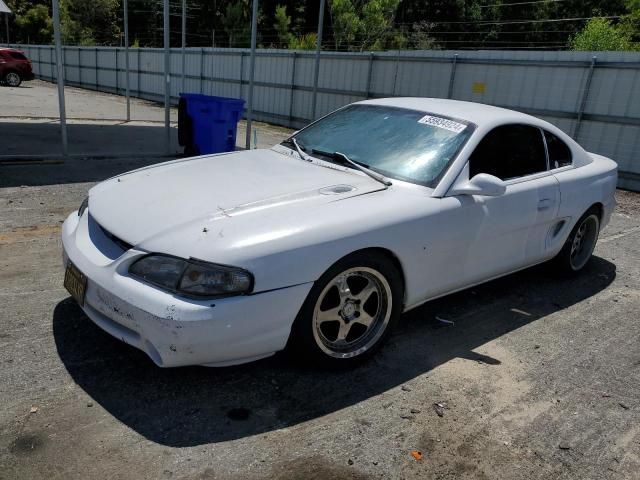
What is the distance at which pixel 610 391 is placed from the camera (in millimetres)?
3264

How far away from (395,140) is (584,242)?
2.36 meters

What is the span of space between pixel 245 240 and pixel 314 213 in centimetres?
46

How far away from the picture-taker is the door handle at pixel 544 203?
4082mm

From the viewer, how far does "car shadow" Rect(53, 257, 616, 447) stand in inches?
105

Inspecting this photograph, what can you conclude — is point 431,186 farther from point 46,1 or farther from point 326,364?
point 46,1

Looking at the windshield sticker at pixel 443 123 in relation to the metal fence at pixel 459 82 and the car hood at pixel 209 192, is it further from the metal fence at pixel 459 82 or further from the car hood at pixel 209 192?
the metal fence at pixel 459 82

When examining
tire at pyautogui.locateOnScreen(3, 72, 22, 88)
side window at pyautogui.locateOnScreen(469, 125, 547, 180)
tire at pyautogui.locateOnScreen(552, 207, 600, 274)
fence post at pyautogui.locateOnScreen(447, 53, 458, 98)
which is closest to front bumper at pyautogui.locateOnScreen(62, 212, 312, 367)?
side window at pyautogui.locateOnScreen(469, 125, 547, 180)

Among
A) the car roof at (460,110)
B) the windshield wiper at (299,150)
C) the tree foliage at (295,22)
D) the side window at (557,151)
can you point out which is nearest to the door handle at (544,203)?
the side window at (557,151)

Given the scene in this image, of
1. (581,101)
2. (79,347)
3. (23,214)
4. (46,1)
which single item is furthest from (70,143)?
(46,1)

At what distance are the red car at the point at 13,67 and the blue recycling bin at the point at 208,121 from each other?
1979 cm

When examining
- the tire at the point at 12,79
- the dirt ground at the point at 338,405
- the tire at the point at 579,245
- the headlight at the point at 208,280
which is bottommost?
the tire at the point at 12,79

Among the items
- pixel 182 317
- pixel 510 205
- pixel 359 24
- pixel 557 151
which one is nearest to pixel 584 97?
pixel 557 151

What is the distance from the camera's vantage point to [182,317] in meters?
2.52

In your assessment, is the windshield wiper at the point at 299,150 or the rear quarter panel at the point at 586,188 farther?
the rear quarter panel at the point at 586,188
